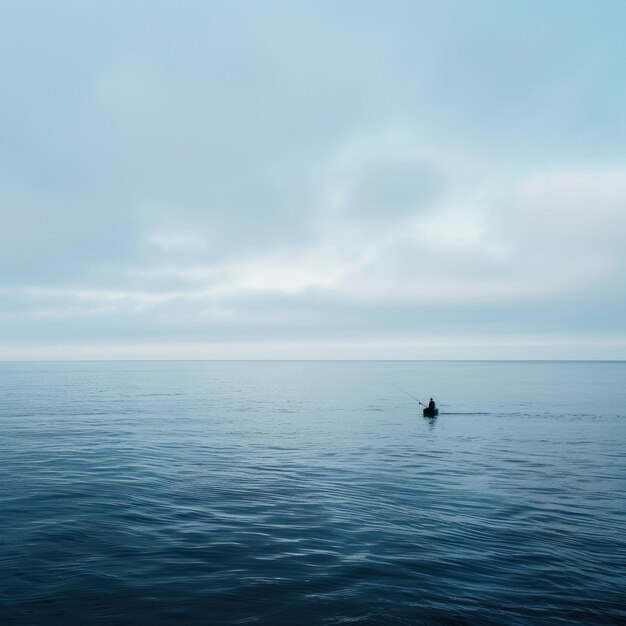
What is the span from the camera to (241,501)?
2675 cm

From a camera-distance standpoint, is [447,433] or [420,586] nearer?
[420,586]

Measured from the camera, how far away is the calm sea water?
15039 mm

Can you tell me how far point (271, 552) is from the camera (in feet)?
63.3

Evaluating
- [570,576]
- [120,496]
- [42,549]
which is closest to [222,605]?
[42,549]

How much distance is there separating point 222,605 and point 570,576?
37.7 feet

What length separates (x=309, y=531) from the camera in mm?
21781

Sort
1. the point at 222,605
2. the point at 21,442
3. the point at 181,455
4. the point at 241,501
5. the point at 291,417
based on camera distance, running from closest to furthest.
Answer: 1. the point at 222,605
2. the point at 241,501
3. the point at 181,455
4. the point at 21,442
5. the point at 291,417

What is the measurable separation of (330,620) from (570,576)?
28.8 ft

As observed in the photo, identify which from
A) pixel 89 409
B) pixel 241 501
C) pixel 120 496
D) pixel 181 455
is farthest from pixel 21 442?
pixel 89 409

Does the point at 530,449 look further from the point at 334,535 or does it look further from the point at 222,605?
the point at 222,605

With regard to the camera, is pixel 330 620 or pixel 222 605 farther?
pixel 222 605

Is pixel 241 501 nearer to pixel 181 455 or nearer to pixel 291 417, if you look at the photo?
pixel 181 455

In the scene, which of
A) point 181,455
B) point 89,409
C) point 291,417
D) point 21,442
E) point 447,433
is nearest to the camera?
point 181,455

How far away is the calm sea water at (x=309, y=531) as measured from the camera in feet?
49.3
